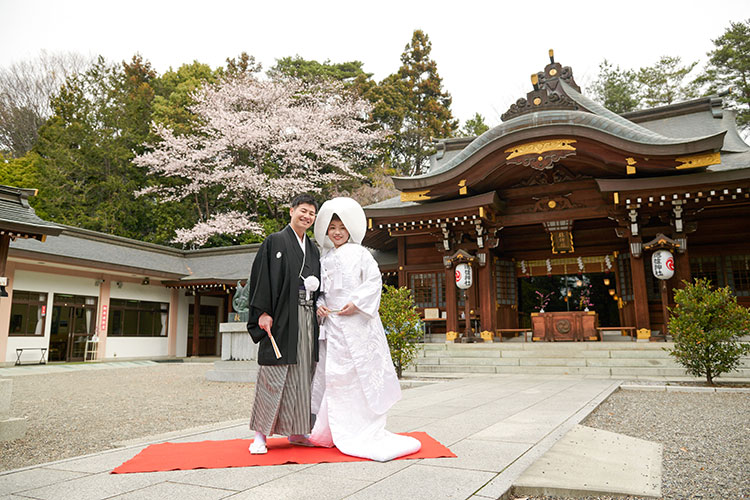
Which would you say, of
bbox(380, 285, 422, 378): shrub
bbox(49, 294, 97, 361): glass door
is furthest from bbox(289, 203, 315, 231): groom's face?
bbox(49, 294, 97, 361): glass door

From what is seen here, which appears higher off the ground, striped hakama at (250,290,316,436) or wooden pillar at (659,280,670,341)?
wooden pillar at (659,280,670,341)

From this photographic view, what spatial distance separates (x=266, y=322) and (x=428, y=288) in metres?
11.3

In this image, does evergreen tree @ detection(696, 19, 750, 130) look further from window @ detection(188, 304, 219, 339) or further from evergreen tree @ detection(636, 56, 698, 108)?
window @ detection(188, 304, 219, 339)

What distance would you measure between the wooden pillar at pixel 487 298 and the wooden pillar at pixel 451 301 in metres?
0.65

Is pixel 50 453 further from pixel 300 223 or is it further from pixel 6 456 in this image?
pixel 300 223

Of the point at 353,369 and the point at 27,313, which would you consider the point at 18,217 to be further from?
the point at 27,313

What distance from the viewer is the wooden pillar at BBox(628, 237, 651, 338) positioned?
10773 millimetres

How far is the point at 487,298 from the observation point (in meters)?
12.3

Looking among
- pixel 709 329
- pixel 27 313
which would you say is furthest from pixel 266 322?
pixel 27 313

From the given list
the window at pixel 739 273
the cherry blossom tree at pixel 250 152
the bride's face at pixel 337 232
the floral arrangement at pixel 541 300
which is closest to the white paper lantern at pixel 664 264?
the window at pixel 739 273

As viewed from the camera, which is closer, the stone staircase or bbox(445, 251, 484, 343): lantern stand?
the stone staircase

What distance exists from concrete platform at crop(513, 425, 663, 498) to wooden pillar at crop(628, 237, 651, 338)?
7.94 meters

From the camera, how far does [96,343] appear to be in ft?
54.4

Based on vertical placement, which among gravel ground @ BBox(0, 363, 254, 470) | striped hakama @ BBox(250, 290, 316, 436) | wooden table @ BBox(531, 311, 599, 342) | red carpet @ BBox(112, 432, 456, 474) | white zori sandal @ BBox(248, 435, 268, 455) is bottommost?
gravel ground @ BBox(0, 363, 254, 470)
